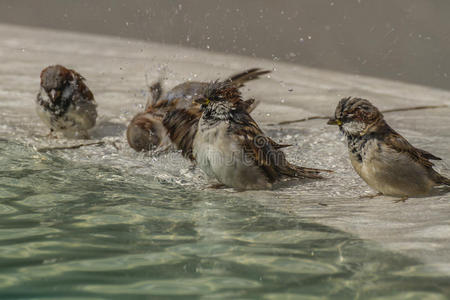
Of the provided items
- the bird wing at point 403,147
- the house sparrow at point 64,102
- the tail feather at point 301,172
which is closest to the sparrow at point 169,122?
the house sparrow at point 64,102

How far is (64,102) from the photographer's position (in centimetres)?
586

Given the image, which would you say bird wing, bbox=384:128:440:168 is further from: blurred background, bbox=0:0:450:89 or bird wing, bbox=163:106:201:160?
blurred background, bbox=0:0:450:89

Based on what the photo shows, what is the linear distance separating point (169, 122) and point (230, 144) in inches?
47.2

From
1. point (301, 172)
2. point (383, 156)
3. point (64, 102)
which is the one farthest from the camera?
point (64, 102)

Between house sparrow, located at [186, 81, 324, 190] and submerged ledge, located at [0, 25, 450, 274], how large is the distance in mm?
127

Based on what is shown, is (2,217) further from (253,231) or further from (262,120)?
(262,120)

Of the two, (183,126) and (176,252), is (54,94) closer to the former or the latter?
(183,126)

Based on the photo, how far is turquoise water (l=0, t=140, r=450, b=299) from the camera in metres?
2.71

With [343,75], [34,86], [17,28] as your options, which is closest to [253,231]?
[34,86]

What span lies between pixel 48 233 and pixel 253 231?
1.01 metres

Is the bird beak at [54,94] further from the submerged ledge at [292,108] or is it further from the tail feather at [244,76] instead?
the tail feather at [244,76]

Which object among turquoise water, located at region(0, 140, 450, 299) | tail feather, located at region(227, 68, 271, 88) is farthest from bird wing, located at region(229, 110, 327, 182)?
tail feather, located at region(227, 68, 271, 88)

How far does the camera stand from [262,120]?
21.9 ft

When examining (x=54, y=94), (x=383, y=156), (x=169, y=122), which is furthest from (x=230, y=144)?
(x=54, y=94)
